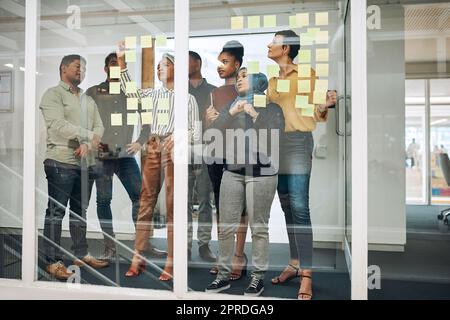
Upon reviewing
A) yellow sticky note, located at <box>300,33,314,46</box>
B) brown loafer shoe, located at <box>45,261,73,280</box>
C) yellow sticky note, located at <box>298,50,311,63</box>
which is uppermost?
yellow sticky note, located at <box>300,33,314,46</box>

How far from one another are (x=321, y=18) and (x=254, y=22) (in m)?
0.69

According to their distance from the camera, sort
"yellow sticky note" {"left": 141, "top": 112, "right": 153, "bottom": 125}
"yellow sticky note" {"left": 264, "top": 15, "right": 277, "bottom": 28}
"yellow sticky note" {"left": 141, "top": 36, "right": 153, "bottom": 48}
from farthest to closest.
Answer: "yellow sticky note" {"left": 264, "top": 15, "right": 277, "bottom": 28}
"yellow sticky note" {"left": 141, "top": 36, "right": 153, "bottom": 48}
"yellow sticky note" {"left": 141, "top": 112, "right": 153, "bottom": 125}

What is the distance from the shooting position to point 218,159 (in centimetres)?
293

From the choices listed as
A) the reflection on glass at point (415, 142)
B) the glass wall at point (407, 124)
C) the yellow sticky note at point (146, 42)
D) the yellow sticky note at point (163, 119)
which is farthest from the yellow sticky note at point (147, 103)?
the reflection on glass at point (415, 142)

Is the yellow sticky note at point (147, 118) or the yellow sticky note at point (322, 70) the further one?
the yellow sticky note at point (322, 70)

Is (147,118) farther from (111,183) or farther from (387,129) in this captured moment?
(387,129)

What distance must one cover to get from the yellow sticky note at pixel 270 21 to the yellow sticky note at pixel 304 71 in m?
Result: 0.74

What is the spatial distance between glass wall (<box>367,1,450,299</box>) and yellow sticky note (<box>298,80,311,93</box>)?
4.19 ft

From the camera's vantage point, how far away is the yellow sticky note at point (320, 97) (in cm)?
282

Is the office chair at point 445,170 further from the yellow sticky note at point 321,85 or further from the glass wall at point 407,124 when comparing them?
the yellow sticky note at point 321,85

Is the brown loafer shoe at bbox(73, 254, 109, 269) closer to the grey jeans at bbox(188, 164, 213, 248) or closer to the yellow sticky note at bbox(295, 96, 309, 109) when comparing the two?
the grey jeans at bbox(188, 164, 213, 248)

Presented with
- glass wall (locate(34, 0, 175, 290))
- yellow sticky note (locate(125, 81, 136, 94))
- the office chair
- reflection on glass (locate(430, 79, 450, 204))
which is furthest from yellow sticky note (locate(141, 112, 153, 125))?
the office chair

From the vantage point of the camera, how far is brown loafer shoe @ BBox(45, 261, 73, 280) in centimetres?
281

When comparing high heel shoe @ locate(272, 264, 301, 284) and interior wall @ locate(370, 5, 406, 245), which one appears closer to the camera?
high heel shoe @ locate(272, 264, 301, 284)
